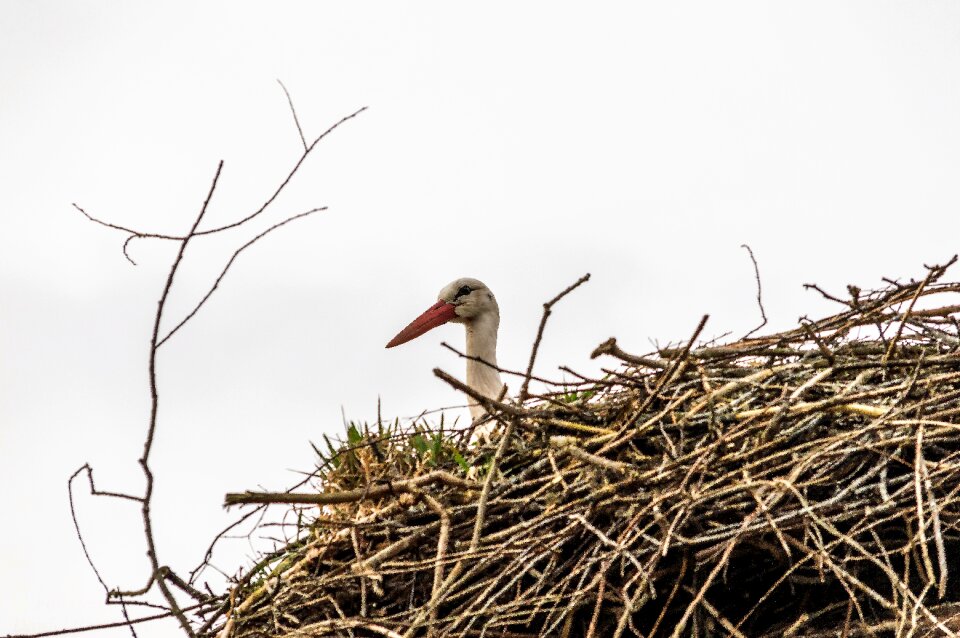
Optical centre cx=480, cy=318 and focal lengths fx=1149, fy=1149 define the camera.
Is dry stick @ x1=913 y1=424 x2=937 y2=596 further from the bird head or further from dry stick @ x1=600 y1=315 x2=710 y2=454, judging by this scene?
the bird head

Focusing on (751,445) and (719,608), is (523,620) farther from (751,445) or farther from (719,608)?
(751,445)

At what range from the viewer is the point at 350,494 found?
9.59 feet

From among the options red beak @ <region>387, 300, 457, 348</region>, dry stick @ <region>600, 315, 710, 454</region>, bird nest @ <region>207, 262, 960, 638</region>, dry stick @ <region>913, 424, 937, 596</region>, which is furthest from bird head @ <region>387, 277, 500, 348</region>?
dry stick @ <region>913, 424, 937, 596</region>

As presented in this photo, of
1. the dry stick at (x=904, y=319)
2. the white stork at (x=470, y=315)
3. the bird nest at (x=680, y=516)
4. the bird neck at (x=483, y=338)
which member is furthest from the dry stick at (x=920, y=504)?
the white stork at (x=470, y=315)

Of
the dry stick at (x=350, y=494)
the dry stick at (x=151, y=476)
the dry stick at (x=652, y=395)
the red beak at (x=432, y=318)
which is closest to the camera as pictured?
the dry stick at (x=151, y=476)

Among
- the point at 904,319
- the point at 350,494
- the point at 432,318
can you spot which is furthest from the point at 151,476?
the point at 432,318

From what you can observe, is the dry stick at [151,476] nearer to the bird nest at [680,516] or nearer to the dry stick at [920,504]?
the bird nest at [680,516]

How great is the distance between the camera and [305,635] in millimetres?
3004

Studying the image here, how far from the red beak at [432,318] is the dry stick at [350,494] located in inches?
88.7

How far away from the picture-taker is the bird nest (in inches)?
106

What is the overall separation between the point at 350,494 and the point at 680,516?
0.83m

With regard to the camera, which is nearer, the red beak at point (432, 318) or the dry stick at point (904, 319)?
the dry stick at point (904, 319)

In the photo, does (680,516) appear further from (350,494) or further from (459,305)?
(459,305)

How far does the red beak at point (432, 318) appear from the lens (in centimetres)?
534
